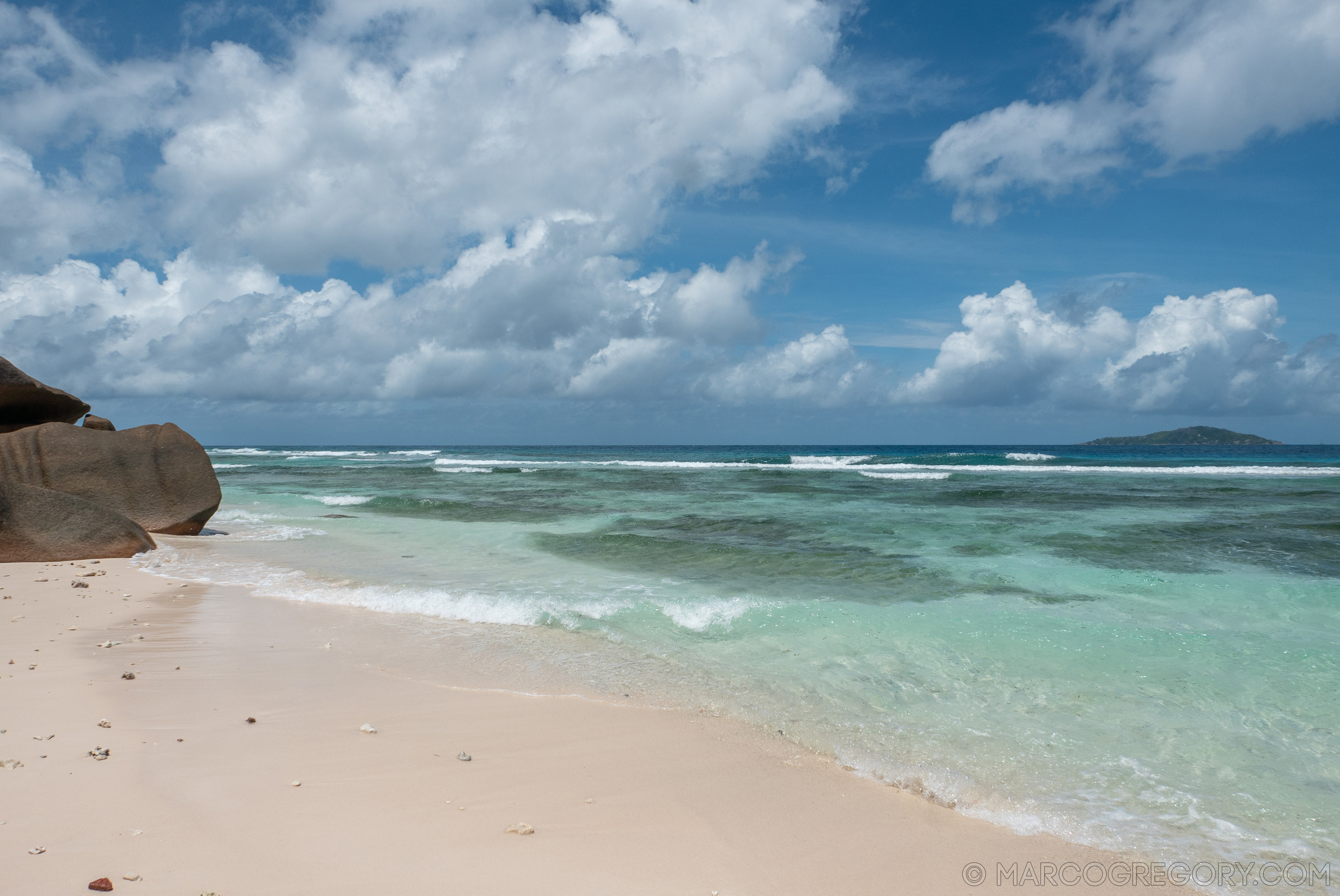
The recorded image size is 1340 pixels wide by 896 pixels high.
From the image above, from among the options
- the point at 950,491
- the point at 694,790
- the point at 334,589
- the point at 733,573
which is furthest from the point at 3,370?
the point at 950,491

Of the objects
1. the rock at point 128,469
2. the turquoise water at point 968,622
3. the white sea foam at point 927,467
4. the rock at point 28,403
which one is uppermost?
the rock at point 28,403

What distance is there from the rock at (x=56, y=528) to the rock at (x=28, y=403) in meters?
3.07

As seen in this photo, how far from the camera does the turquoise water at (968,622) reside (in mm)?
3766

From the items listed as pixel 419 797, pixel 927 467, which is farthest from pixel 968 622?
pixel 927 467

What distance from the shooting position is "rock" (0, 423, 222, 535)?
1098cm

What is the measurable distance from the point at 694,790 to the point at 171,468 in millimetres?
12711

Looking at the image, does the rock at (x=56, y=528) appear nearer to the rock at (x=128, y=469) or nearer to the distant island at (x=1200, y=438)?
the rock at (x=128, y=469)

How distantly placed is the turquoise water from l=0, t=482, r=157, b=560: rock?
78 cm

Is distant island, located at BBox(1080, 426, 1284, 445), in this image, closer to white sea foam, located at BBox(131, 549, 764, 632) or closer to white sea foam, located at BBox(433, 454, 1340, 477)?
white sea foam, located at BBox(433, 454, 1340, 477)

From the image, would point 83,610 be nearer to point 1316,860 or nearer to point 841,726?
point 841,726

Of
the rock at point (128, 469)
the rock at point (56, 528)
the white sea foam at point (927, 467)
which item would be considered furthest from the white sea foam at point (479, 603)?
the white sea foam at point (927, 467)

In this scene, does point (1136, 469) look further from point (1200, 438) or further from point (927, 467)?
point (1200, 438)

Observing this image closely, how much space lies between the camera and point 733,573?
9.34m

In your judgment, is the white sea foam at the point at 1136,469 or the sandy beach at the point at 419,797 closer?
the sandy beach at the point at 419,797
